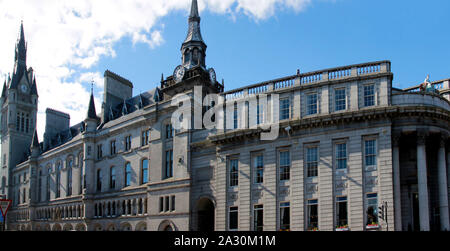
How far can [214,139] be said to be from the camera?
42438 millimetres

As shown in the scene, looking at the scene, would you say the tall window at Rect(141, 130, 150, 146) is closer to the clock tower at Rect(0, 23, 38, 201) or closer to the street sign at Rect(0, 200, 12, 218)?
the street sign at Rect(0, 200, 12, 218)

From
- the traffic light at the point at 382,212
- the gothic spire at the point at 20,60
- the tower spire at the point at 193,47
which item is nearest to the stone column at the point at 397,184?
the traffic light at the point at 382,212

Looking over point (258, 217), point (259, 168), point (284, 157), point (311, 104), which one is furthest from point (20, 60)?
point (311, 104)

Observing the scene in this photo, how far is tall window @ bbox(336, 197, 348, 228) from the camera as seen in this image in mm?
34584

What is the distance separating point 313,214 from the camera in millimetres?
36094

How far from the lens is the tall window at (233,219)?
132ft

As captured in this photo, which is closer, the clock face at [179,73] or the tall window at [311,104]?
the tall window at [311,104]

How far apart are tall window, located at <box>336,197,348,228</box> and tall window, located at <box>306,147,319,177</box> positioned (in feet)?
9.81

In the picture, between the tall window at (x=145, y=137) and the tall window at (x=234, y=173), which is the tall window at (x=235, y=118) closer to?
the tall window at (x=234, y=173)

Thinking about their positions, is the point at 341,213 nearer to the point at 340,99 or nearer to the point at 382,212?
the point at 382,212

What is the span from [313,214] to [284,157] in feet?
18.2

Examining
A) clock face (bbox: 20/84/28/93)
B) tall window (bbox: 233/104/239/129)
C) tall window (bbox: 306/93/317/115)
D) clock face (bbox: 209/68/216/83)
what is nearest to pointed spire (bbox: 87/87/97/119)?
clock face (bbox: 209/68/216/83)

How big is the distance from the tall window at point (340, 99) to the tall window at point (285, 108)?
4.30 metres
